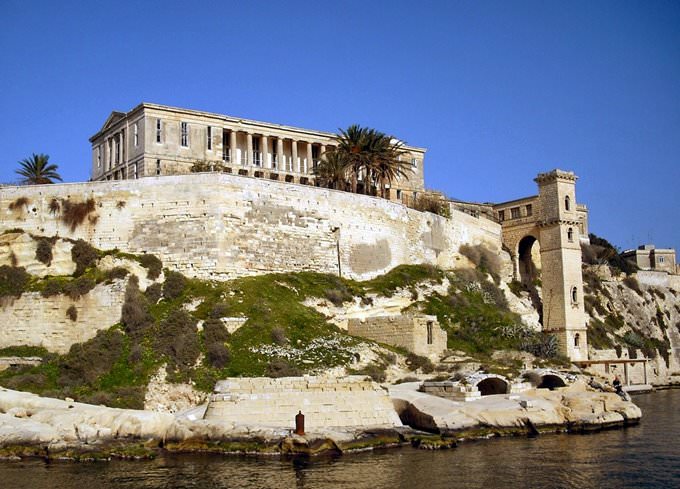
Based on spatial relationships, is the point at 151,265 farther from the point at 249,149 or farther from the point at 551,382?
the point at 551,382

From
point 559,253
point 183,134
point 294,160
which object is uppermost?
point 183,134

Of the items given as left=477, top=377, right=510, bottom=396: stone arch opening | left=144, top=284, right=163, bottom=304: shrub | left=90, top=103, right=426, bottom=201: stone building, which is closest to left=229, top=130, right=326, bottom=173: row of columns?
left=90, top=103, right=426, bottom=201: stone building

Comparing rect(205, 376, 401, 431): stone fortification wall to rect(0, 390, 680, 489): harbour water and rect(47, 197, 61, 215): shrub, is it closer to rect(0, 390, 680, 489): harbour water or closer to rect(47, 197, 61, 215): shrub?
rect(0, 390, 680, 489): harbour water

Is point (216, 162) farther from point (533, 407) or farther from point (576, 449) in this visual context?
point (576, 449)

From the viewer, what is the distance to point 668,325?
2630 inches

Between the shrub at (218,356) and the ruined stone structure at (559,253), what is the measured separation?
25270 mm

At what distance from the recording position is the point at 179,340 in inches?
1266

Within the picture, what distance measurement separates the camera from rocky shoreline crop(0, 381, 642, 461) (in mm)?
23969

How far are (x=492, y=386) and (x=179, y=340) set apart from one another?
12317mm

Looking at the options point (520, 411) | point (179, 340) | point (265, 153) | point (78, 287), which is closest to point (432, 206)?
point (265, 153)

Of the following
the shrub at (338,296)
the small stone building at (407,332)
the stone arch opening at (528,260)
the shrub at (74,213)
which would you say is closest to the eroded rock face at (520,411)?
the small stone building at (407,332)

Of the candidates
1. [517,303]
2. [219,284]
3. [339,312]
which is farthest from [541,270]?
[219,284]

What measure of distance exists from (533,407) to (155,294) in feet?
54.5

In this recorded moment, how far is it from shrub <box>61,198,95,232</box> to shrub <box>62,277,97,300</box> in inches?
144
